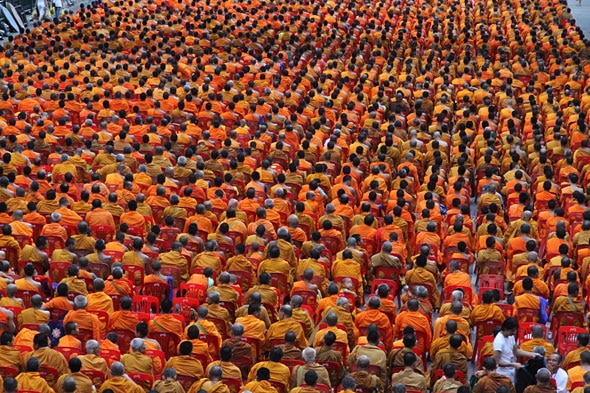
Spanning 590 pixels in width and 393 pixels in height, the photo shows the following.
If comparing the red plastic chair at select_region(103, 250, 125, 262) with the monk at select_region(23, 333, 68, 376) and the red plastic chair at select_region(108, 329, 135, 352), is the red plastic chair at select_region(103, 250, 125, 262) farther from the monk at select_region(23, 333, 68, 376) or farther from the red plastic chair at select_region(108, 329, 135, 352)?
the monk at select_region(23, 333, 68, 376)

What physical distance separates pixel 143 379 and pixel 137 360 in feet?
0.73

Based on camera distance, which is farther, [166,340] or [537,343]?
[166,340]

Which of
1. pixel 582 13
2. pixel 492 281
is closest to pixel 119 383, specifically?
pixel 492 281

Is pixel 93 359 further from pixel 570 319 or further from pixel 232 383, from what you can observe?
pixel 570 319

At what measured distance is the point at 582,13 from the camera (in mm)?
46844

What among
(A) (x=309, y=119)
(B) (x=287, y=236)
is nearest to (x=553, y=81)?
(A) (x=309, y=119)

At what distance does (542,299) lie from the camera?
1452 cm

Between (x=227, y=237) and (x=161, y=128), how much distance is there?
6.83 metres

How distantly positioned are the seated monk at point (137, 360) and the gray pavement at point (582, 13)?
3263cm

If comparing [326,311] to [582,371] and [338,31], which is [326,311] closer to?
[582,371]

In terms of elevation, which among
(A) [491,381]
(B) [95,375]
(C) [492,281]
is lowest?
(B) [95,375]

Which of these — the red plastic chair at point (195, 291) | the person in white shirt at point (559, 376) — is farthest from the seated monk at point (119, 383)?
the person in white shirt at point (559, 376)

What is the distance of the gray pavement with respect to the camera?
4356 centimetres

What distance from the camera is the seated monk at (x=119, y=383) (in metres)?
11.8
